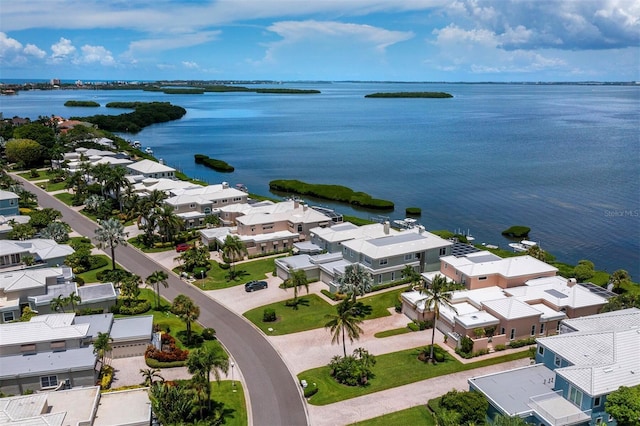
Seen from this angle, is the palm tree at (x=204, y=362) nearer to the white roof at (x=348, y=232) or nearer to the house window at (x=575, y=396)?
the house window at (x=575, y=396)

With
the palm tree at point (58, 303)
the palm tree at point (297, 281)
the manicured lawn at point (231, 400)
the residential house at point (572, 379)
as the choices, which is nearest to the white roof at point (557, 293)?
the residential house at point (572, 379)

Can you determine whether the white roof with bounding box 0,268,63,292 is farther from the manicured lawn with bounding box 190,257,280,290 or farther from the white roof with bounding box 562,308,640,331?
the white roof with bounding box 562,308,640,331

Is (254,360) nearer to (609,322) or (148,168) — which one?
(609,322)

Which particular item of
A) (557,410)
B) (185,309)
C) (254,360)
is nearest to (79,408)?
(185,309)

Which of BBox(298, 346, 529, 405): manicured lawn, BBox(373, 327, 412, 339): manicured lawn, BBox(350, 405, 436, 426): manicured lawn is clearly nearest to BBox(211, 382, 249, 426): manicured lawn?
BBox(298, 346, 529, 405): manicured lawn

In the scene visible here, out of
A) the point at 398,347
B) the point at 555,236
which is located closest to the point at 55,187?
the point at 398,347

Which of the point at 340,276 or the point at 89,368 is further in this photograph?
the point at 340,276

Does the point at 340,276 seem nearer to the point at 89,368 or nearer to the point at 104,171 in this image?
the point at 89,368
